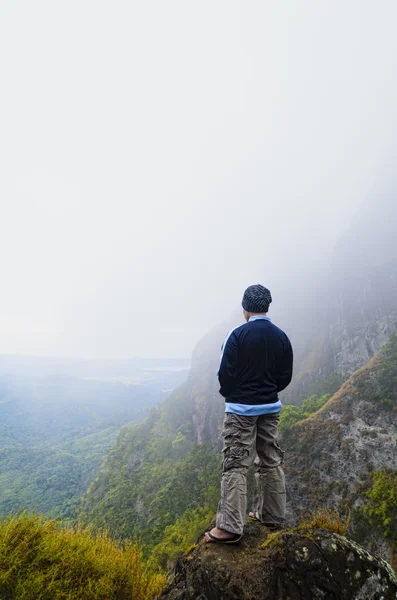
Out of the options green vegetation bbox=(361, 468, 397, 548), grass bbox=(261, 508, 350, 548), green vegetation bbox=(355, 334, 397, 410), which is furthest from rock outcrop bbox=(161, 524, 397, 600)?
green vegetation bbox=(355, 334, 397, 410)

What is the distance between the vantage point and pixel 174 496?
1681 inches

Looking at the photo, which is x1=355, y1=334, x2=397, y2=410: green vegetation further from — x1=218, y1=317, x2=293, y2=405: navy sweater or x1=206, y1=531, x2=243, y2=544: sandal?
x1=206, y1=531, x2=243, y2=544: sandal

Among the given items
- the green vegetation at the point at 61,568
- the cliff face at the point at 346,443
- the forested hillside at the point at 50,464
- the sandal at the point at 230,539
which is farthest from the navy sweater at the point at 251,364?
the forested hillside at the point at 50,464

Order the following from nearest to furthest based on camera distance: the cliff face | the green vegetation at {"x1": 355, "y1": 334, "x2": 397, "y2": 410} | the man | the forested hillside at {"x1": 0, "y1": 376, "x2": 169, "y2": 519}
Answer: the man < the cliff face < the green vegetation at {"x1": 355, "y1": 334, "x2": 397, "y2": 410} < the forested hillside at {"x1": 0, "y1": 376, "x2": 169, "y2": 519}

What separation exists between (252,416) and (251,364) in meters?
0.72

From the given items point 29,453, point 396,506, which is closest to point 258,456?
point 396,506

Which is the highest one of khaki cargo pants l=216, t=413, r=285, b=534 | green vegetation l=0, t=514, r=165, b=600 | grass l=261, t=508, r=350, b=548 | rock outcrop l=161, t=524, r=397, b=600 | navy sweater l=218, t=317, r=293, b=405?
navy sweater l=218, t=317, r=293, b=405

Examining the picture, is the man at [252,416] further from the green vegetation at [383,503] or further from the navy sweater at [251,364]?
the green vegetation at [383,503]

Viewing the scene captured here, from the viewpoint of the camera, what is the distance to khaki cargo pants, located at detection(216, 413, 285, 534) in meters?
3.64

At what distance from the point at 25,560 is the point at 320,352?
70254 mm

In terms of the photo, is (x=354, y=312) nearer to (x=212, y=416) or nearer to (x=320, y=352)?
(x=320, y=352)

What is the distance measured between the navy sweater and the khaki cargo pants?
1.12ft

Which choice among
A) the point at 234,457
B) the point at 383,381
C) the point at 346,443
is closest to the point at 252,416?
the point at 234,457

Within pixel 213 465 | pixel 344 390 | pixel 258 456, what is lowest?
pixel 213 465
